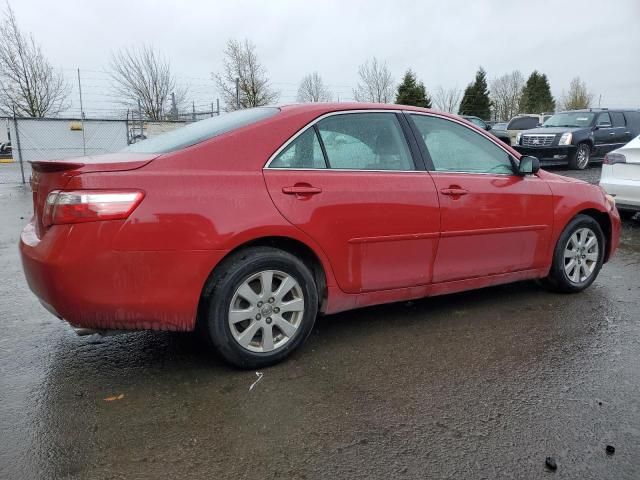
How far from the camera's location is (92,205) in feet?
8.70

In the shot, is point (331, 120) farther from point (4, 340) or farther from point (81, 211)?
point (4, 340)

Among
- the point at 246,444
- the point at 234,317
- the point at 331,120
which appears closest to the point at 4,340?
the point at 234,317

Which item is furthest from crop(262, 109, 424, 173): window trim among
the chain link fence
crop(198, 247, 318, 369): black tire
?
the chain link fence

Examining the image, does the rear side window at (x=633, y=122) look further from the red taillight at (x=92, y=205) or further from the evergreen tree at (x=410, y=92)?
the evergreen tree at (x=410, y=92)

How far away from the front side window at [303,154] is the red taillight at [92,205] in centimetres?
85

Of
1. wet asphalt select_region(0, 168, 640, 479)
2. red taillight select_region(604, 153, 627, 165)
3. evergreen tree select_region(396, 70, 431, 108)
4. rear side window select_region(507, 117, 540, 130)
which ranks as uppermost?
evergreen tree select_region(396, 70, 431, 108)

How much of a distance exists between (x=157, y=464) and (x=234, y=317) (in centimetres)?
91

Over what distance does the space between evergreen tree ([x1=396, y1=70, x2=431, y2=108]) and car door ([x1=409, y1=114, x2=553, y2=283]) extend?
109ft

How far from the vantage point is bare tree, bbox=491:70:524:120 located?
5794 cm

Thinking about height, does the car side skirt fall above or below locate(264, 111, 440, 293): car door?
below

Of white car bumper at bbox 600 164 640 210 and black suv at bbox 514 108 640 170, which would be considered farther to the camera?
black suv at bbox 514 108 640 170

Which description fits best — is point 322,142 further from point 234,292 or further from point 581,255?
point 581,255

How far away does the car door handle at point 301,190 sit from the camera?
3.11 meters

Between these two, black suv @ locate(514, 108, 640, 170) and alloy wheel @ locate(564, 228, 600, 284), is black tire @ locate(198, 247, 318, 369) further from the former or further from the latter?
black suv @ locate(514, 108, 640, 170)
